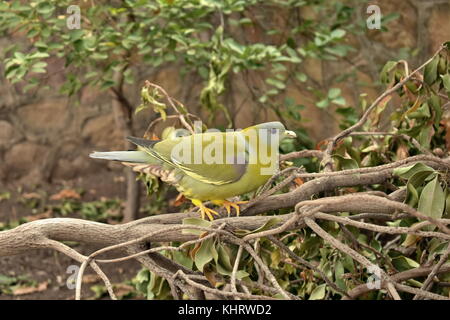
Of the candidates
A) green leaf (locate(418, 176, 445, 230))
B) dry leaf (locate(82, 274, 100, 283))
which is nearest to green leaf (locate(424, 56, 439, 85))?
green leaf (locate(418, 176, 445, 230))

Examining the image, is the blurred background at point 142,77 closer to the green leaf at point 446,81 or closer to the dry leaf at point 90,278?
the dry leaf at point 90,278

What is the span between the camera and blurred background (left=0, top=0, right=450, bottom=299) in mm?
2455

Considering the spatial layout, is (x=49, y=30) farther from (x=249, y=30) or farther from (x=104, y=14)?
(x=249, y=30)

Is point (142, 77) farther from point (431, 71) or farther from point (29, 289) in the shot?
point (431, 71)

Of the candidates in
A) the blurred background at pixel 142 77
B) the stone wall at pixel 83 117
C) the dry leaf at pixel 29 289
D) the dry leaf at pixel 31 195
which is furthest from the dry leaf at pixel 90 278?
the stone wall at pixel 83 117

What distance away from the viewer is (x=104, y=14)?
2953mm

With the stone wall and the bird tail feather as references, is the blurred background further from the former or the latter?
the bird tail feather

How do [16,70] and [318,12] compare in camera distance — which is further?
[318,12]

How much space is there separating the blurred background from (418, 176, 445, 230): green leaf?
1016mm

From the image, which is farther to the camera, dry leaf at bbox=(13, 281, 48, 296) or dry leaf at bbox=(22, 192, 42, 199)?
dry leaf at bbox=(22, 192, 42, 199)

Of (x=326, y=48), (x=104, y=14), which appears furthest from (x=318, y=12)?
(x=104, y=14)

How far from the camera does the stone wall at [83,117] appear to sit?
10.9 feet

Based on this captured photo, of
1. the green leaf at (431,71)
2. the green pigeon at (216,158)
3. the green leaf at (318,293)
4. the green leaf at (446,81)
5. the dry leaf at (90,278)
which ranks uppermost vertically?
the green leaf at (431,71)
